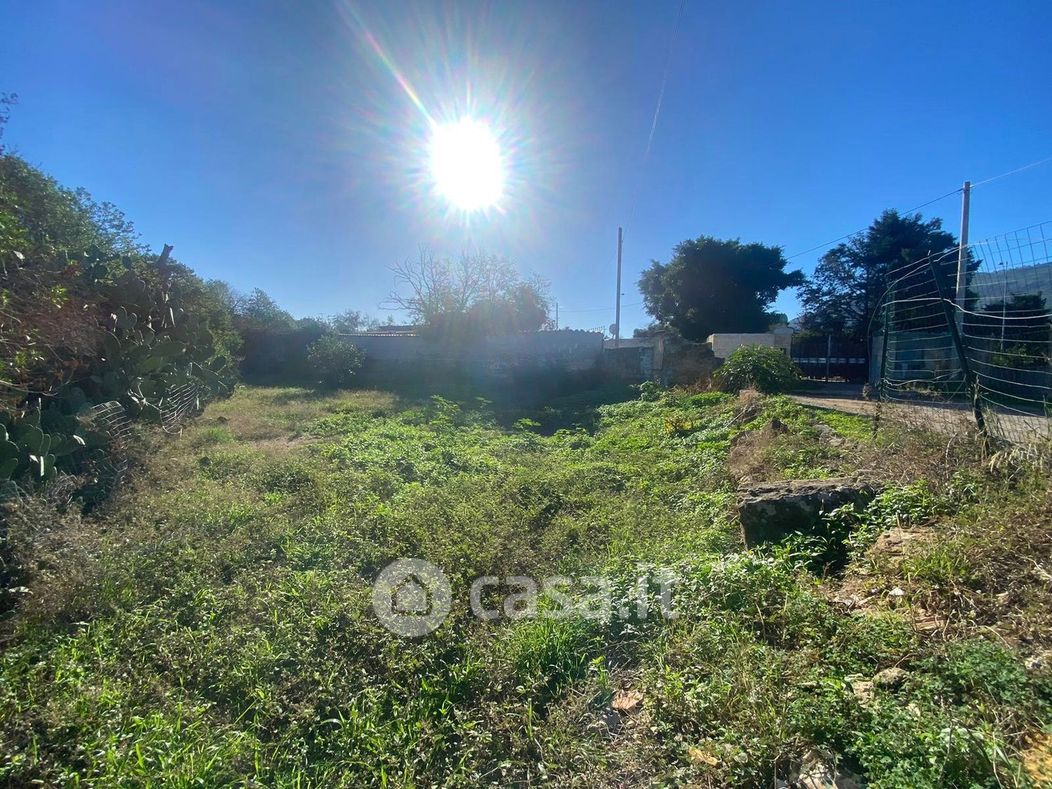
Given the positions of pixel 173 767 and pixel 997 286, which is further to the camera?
pixel 997 286

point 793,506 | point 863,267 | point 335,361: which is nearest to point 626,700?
point 793,506

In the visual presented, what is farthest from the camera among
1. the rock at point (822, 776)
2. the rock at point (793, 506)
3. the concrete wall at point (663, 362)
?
the concrete wall at point (663, 362)

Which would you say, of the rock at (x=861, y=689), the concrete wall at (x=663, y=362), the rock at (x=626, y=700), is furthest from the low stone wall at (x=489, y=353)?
the rock at (x=861, y=689)

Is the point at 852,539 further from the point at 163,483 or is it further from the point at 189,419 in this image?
the point at 189,419

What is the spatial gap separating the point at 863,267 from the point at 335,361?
1888 cm

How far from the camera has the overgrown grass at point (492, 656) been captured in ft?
5.16

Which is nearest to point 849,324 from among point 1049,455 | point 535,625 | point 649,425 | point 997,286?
point 649,425

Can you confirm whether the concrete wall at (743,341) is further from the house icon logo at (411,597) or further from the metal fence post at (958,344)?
the house icon logo at (411,597)

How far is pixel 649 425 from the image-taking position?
26.9 feet

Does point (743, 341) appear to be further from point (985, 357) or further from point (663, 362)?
point (985, 357)

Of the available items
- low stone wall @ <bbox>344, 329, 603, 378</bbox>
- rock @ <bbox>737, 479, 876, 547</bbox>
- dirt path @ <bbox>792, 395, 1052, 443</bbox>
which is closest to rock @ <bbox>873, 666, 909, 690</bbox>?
rock @ <bbox>737, 479, 876, 547</bbox>

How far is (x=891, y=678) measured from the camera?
169 cm

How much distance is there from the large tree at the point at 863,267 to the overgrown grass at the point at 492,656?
16.5m

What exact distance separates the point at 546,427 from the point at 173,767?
7.73m
